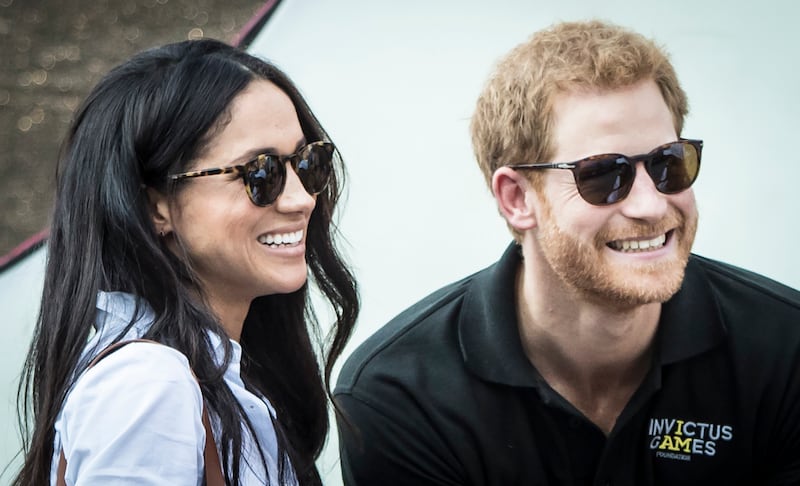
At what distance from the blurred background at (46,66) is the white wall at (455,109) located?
420 mm

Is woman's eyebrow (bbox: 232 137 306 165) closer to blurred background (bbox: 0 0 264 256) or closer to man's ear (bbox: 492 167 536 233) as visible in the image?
man's ear (bbox: 492 167 536 233)

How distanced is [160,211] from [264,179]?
19 cm

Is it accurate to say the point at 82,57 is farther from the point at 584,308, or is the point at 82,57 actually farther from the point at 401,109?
the point at 584,308

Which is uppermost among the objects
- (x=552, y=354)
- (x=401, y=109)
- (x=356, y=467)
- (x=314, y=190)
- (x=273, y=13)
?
(x=273, y=13)

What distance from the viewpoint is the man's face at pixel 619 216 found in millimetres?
2146

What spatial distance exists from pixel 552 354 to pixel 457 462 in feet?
1.06

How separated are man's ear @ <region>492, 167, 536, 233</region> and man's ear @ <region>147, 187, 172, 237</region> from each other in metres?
0.82

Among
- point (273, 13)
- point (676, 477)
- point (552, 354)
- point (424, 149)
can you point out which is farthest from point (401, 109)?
point (676, 477)

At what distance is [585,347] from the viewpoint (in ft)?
7.73

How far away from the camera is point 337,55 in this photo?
3180 millimetres

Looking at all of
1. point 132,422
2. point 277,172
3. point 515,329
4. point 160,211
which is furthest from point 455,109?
point 132,422

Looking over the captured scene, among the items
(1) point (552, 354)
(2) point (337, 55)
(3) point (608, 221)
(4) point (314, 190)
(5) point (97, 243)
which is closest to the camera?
(5) point (97, 243)

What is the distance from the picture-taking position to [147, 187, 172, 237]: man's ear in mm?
1860

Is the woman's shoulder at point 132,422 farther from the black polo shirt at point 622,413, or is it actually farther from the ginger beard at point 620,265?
the ginger beard at point 620,265
